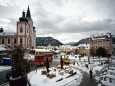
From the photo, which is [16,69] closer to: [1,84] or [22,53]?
[22,53]

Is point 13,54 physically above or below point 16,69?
above

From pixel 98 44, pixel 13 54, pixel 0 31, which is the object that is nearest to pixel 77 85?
pixel 13 54

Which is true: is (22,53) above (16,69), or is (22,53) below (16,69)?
above

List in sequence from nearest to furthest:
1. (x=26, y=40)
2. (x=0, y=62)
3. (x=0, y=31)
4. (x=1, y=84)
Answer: (x=1, y=84) < (x=0, y=62) < (x=26, y=40) < (x=0, y=31)

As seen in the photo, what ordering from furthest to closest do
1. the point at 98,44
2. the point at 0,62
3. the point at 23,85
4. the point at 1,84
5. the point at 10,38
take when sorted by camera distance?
the point at 98,44 < the point at 10,38 < the point at 0,62 < the point at 1,84 < the point at 23,85

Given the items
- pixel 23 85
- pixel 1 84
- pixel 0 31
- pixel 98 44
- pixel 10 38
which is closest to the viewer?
pixel 23 85

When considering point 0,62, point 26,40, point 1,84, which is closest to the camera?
point 1,84

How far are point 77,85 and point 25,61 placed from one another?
6.44 metres

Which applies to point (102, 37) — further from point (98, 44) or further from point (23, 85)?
point (23, 85)

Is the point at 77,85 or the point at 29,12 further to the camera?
the point at 29,12

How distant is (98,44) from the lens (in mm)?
103750

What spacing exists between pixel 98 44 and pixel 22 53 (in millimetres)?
A: 89723

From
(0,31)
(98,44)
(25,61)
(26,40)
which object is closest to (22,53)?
(25,61)

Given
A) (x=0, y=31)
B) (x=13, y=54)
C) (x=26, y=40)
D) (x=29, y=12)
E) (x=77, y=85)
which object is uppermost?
(x=29, y=12)
